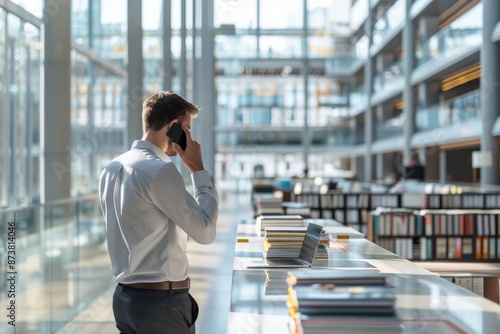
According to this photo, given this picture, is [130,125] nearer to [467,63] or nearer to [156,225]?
[156,225]

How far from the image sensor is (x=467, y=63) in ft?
53.1

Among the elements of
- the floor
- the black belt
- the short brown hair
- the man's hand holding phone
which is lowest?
the floor

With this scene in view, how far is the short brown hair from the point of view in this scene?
211 centimetres

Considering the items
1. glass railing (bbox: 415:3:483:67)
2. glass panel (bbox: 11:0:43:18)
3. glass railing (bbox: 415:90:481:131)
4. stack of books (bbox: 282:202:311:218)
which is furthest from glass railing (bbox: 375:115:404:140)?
glass panel (bbox: 11:0:43:18)

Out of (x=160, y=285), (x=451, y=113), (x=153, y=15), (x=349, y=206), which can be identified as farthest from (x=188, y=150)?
(x=451, y=113)

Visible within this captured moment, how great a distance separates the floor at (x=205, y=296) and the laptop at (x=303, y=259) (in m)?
2.14

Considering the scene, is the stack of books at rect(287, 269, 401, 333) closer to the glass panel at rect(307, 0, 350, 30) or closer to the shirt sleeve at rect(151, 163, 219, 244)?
the shirt sleeve at rect(151, 163, 219, 244)

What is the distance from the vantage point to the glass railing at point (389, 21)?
835 inches

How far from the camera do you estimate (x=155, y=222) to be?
204 centimetres

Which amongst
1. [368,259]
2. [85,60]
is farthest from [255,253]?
[85,60]

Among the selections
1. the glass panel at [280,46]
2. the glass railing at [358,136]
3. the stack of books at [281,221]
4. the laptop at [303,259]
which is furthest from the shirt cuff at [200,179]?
the glass panel at [280,46]

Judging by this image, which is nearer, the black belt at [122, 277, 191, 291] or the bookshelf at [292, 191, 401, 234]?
the black belt at [122, 277, 191, 291]

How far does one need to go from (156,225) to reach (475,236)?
21.2 feet

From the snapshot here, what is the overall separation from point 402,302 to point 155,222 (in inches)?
30.1
